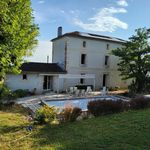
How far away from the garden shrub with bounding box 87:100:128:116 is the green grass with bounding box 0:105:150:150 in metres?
2.08

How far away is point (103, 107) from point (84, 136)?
208 inches

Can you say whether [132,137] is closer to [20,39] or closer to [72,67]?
[20,39]

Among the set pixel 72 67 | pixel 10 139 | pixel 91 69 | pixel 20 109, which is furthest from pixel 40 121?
pixel 91 69

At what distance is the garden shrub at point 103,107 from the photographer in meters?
14.3

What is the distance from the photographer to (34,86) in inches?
1182

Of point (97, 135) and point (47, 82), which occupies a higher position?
point (47, 82)

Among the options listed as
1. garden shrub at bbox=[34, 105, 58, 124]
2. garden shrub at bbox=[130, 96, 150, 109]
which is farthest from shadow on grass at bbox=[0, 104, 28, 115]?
garden shrub at bbox=[130, 96, 150, 109]

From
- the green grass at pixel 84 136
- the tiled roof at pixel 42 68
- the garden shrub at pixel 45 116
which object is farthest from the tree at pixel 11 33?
the tiled roof at pixel 42 68

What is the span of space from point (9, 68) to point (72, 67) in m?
23.3

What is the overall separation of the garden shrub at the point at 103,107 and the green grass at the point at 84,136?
208cm

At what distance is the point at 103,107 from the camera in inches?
570

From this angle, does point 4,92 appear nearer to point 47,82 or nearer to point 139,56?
point 47,82

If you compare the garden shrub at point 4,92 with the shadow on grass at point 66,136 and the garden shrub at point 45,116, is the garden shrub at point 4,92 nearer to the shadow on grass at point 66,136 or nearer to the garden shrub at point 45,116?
the garden shrub at point 45,116

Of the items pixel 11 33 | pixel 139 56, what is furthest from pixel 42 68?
pixel 11 33
